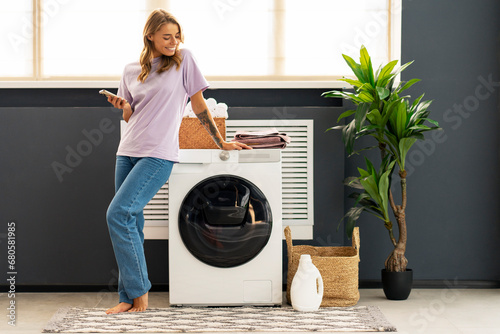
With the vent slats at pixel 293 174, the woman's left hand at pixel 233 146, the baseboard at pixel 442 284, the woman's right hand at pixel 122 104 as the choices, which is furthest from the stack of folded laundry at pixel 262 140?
A: the baseboard at pixel 442 284

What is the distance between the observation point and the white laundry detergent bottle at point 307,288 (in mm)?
2283

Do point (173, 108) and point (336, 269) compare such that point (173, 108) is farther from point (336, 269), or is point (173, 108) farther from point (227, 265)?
point (336, 269)

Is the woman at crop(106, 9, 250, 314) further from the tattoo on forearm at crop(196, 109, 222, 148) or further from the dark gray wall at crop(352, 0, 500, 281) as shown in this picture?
A: the dark gray wall at crop(352, 0, 500, 281)

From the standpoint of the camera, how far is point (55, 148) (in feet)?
8.99

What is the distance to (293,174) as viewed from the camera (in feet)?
8.83

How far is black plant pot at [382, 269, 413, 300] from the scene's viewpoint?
8.30 ft

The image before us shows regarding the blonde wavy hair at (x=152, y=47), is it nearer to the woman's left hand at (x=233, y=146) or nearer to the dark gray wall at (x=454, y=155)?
the woman's left hand at (x=233, y=146)

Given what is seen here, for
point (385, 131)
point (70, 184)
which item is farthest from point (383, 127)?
point (70, 184)

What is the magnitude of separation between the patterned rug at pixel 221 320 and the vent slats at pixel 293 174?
52 cm

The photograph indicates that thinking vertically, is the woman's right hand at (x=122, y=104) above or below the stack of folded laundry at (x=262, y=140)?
above

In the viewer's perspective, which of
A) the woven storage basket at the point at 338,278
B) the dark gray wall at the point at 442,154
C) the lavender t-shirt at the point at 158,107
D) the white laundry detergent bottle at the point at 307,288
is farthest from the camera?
the dark gray wall at the point at 442,154

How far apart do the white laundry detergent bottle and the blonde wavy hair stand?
100 cm

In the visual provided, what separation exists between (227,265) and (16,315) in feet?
3.02

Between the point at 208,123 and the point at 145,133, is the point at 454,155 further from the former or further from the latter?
the point at 145,133
